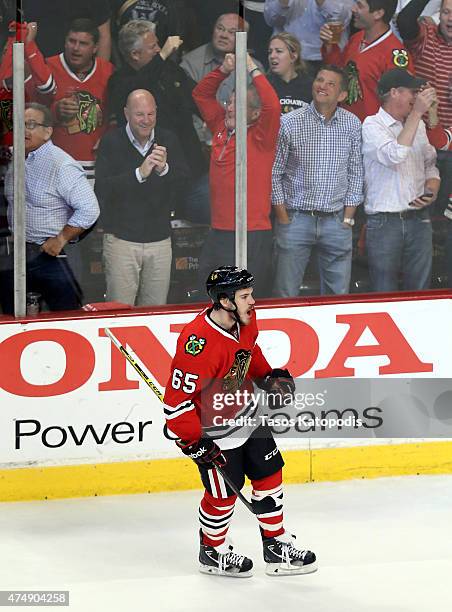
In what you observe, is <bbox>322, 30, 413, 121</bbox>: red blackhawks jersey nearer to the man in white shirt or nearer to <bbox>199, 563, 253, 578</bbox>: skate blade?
the man in white shirt

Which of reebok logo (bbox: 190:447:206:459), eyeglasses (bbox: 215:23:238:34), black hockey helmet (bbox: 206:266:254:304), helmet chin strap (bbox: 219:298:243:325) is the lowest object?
reebok logo (bbox: 190:447:206:459)

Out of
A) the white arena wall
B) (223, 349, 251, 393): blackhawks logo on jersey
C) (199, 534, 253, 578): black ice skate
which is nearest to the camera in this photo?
(223, 349, 251, 393): blackhawks logo on jersey

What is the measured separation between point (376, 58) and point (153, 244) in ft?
4.28

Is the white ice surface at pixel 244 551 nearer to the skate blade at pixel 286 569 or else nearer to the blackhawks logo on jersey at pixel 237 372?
the skate blade at pixel 286 569

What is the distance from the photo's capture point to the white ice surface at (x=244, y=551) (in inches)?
185

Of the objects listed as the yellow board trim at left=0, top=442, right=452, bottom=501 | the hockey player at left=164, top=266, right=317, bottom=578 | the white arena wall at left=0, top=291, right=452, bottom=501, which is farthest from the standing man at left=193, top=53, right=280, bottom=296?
the hockey player at left=164, top=266, right=317, bottom=578

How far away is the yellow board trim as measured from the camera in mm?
5766

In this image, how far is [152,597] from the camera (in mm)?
4734

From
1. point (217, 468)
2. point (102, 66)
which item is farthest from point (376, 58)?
point (217, 468)

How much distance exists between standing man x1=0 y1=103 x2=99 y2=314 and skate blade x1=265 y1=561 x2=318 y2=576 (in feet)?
5.28

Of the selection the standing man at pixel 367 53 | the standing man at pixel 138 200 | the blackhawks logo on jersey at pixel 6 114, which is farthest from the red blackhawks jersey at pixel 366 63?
the blackhawks logo on jersey at pixel 6 114

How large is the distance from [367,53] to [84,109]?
1.30 m
